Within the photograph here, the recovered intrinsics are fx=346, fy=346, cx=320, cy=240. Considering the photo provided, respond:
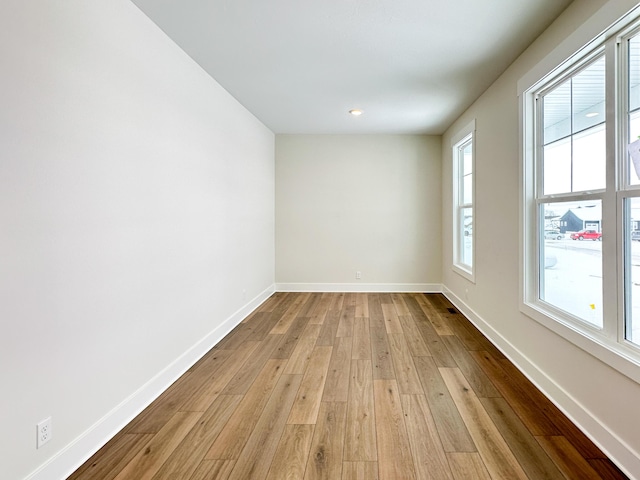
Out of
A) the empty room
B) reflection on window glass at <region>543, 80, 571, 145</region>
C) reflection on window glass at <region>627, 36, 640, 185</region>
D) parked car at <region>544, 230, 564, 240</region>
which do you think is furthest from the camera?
parked car at <region>544, 230, 564, 240</region>

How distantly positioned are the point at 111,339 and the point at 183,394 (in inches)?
28.5

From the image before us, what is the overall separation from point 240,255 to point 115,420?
88.5 inches

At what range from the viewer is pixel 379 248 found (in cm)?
558

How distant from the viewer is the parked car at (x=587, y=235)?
198 centimetres

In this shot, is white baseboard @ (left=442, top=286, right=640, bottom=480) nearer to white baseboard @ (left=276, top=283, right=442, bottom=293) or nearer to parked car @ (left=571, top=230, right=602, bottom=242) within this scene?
parked car @ (left=571, top=230, right=602, bottom=242)

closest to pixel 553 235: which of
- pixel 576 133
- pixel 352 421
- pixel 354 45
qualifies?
pixel 576 133

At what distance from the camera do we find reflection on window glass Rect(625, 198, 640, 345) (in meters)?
1.69

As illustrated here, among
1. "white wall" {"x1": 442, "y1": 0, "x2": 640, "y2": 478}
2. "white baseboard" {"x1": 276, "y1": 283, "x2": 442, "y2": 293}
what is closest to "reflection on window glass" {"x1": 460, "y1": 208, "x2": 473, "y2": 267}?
"white wall" {"x1": 442, "y1": 0, "x2": 640, "y2": 478}

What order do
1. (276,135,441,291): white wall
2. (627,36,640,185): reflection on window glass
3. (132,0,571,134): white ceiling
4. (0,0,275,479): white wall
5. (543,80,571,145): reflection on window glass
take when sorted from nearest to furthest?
(0,0,275,479): white wall → (627,36,640,185): reflection on window glass → (132,0,571,134): white ceiling → (543,80,571,145): reflection on window glass → (276,135,441,291): white wall

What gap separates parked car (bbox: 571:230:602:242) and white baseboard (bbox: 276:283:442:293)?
3417mm

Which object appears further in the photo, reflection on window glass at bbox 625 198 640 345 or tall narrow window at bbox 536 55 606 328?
tall narrow window at bbox 536 55 606 328

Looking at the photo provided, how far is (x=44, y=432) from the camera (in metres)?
1.51

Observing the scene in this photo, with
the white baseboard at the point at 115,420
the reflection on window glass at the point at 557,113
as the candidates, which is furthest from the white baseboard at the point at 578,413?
the white baseboard at the point at 115,420

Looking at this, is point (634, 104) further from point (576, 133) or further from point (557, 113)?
point (557, 113)
